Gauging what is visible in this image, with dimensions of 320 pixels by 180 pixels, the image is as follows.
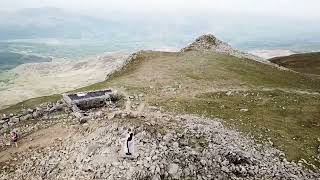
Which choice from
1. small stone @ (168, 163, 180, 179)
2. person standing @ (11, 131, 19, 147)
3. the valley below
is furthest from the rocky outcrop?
small stone @ (168, 163, 180, 179)

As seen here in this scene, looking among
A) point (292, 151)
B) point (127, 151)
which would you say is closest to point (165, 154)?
point (127, 151)

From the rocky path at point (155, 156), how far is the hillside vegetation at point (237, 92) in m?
3.33

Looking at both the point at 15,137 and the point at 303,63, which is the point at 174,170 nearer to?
the point at 15,137

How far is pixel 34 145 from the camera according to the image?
38.6 metres

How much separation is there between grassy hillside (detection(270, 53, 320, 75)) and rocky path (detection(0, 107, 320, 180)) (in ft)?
204

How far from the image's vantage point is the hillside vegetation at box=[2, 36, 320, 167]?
139 feet

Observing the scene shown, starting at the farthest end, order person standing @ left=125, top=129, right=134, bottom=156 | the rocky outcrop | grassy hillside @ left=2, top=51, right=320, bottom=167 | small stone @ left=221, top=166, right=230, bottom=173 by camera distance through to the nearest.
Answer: the rocky outcrop
grassy hillside @ left=2, top=51, right=320, bottom=167
small stone @ left=221, top=166, right=230, bottom=173
person standing @ left=125, top=129, right=134, bottom=156

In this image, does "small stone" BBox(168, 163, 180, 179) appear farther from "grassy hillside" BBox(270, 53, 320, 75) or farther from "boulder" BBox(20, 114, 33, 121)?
"grassy hillside" BBox(270, 53, 320, 75)

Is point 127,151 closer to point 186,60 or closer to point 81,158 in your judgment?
point 81,158

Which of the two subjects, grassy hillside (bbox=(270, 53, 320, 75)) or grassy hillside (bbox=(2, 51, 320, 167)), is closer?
grassy hillside (bbox=(2, 51, 320, 167))

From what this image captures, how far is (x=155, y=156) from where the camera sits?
3231cm

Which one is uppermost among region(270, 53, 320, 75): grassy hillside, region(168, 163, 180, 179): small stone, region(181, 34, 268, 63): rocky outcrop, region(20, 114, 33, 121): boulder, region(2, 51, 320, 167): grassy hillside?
region(181, 34, 268, 63): rocky outcrop

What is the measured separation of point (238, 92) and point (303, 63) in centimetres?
6322

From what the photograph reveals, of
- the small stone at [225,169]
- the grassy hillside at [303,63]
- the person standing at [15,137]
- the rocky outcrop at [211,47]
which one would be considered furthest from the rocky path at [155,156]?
the grassy hillside at [303,63]
